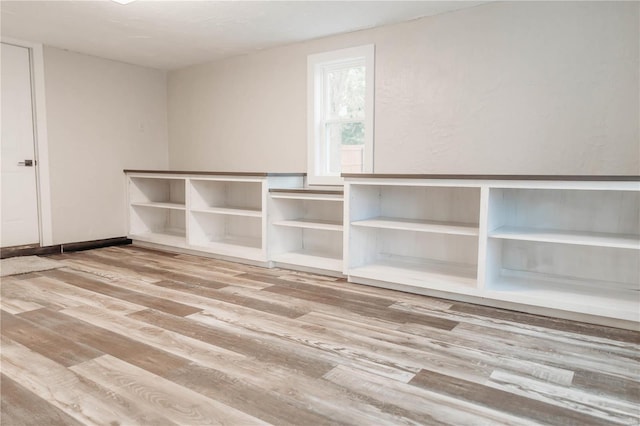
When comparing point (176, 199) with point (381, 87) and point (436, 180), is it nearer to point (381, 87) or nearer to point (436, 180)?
point (381, 87)

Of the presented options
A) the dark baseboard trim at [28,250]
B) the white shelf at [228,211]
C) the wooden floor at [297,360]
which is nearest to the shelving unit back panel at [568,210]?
the wooden floor at [297,360]

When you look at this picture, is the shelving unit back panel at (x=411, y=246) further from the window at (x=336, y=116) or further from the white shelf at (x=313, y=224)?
the window at (x=336, y=116)

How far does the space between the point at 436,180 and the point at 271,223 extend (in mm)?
1726

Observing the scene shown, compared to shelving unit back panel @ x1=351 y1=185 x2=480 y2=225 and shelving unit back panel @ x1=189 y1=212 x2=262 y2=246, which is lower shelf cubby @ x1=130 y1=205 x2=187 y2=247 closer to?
shelving unit back panel @ x1=189 y1=212 x2=262 y2=246

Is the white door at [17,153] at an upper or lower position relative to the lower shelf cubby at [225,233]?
upper

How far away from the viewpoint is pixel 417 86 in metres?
3.80

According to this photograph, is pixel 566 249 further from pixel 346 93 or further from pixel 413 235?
pixel 346 93

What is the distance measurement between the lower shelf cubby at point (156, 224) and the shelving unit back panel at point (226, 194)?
64cm

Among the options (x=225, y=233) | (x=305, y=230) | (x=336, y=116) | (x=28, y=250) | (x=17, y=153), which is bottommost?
(x=28, y=250)

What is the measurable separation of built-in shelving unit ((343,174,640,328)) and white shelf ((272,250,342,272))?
26cm

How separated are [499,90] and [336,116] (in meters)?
1.64

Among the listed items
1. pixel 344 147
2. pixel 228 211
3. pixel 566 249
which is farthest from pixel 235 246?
pixel 566 249

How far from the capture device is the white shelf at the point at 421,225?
124 inches

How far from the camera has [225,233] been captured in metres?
5.19
